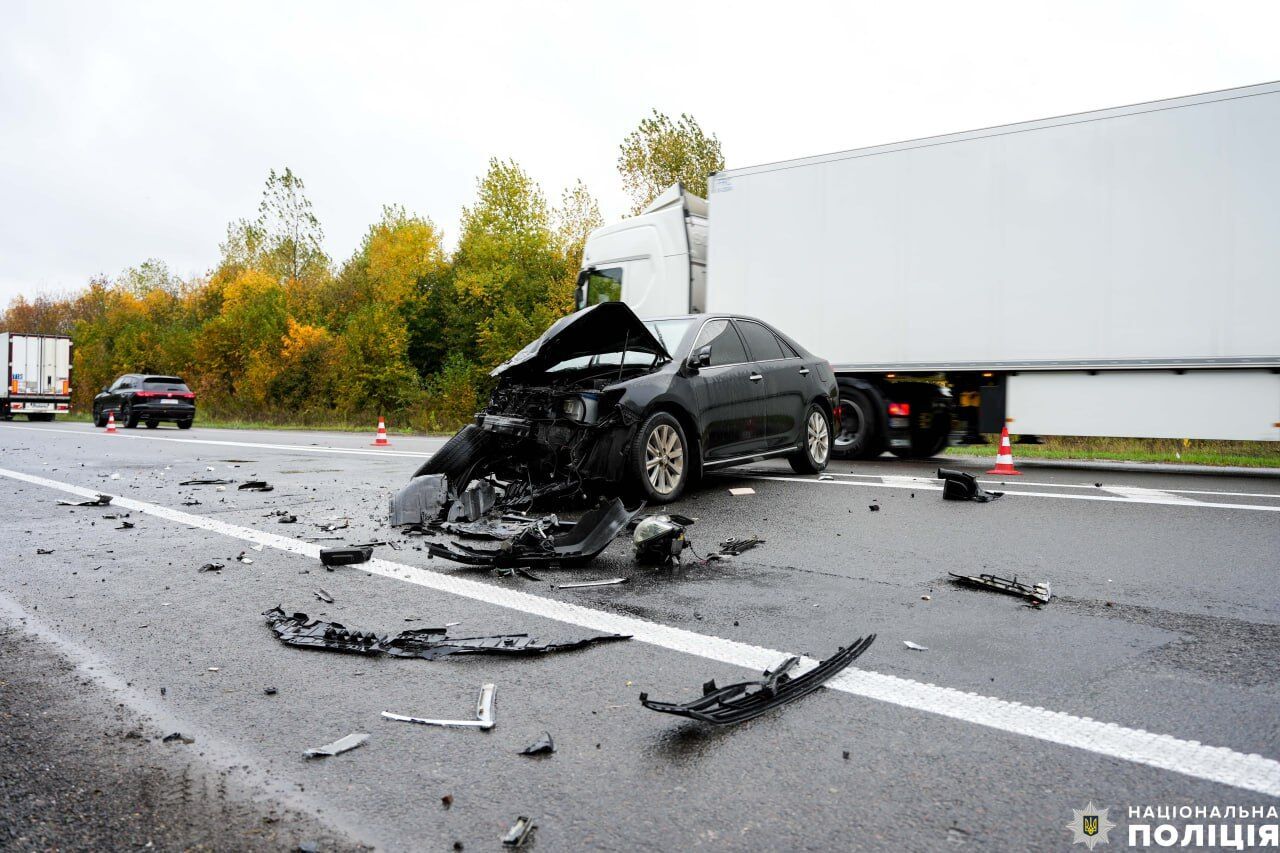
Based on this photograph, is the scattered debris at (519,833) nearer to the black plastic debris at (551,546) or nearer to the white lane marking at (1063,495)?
the black plastic debris at (551,546)

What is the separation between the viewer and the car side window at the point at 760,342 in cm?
887

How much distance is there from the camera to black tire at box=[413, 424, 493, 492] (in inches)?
283

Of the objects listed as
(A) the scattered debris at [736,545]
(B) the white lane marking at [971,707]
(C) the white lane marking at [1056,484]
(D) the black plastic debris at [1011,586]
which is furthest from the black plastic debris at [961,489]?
(B) the white lane marking at [971,707]

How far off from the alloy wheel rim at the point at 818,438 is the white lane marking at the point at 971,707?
566 centimetres

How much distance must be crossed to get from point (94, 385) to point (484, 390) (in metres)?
35.3

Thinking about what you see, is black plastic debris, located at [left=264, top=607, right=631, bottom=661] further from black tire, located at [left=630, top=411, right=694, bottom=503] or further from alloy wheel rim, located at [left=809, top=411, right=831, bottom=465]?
alloy wheel rim, located at [left=809, top=411, right=831, bottom=465]

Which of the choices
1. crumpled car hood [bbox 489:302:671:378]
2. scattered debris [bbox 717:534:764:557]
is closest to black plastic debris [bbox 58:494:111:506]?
crumpled car hood [bbox 489:302:671:378]

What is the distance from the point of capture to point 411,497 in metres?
6.73

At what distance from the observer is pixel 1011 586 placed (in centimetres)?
442

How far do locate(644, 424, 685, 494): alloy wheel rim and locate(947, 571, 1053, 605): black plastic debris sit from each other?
306cm

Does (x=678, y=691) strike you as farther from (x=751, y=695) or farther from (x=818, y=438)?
(x=818, y=438)

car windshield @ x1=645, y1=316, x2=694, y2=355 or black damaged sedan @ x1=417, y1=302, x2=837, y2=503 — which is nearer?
black damaged sedan @ x1=417, y1=302, x2=837, y2=503

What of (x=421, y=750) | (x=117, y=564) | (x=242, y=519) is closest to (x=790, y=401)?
(x=242, y=519)

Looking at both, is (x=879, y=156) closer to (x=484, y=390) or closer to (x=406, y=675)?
(x=406, y=675)
